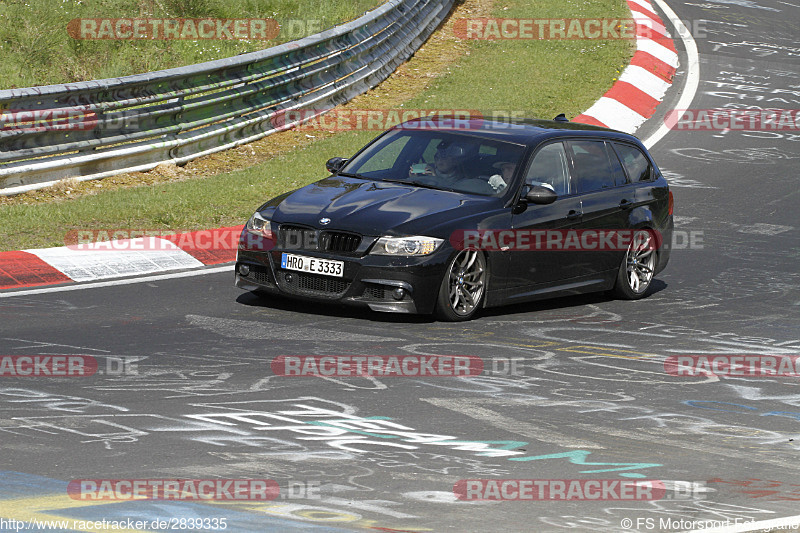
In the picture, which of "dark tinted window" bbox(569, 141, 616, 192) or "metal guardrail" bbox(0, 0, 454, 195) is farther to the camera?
"metal guardrail" bbox(0, 0, 454, 195)

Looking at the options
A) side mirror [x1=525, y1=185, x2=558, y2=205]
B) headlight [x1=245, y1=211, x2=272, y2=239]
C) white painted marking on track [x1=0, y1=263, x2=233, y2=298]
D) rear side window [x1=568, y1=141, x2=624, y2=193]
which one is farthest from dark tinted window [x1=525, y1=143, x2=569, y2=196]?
white painted marking on track [x1=0, y1=263, x2=233, y2=298]

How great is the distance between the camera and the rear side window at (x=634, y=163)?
38.4ft

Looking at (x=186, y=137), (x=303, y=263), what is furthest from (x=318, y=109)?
(x=303, y=263)

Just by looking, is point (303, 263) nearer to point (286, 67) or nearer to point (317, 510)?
point (317, 510)

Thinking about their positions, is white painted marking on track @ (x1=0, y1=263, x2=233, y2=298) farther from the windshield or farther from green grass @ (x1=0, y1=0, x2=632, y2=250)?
the windshield

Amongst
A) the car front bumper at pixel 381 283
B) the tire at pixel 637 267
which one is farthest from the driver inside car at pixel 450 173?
the tire at pixel 637 267

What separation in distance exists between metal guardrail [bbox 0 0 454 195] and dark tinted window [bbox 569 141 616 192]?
5.69 metres

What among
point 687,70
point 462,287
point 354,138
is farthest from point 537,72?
point 462,287

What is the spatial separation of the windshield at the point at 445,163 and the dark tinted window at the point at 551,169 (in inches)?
7.0

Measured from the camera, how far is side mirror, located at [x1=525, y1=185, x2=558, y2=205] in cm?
1021

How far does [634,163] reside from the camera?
11852mm

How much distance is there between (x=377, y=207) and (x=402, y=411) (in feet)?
9.74

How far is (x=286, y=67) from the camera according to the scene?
17.5 metres

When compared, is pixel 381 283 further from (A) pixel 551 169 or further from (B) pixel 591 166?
(B) pixel 591 166
